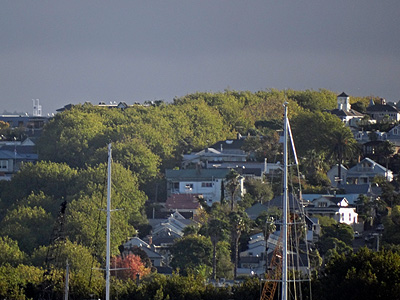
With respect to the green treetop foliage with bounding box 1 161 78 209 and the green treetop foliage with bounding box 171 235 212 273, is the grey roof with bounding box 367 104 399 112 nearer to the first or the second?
the green treetop foliage with bounding box 1 161 78 209

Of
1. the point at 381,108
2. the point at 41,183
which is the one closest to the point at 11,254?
the point at 41,183

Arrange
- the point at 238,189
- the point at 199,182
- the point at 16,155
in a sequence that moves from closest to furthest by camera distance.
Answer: the point at 238,189 < the point at 199,182 < the point at 16,155

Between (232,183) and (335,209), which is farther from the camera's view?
(232,183)

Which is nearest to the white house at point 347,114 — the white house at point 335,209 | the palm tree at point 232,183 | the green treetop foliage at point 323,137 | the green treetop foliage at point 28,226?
the green treetop foliage at point 323,137

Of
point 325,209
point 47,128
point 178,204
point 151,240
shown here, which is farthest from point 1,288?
point 47,128

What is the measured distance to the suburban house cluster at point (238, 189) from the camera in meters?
118

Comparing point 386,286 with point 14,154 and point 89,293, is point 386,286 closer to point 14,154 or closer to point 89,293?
point 89,293

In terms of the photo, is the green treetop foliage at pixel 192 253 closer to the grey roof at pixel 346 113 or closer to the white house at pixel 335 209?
the white house at pixel 335 209

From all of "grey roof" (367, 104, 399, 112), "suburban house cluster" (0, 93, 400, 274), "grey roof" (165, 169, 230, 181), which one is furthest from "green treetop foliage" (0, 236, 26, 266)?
"grey roof" (367, 104, 399, 112)

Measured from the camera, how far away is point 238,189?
139m

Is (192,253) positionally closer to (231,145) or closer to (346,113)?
(231,145)

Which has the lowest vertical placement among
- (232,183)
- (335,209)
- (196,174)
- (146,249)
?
(146,249)

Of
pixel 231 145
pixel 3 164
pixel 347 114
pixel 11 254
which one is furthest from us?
pixel 347 114

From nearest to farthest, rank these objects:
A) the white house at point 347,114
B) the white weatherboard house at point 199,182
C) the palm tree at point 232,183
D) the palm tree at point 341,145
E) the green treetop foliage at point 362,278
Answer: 1. the green treetop foliage at point 362,278
2. the palm tree at point 232,183
3. the white weatherboard house at point 199,182
4. the palm tree at point 341,145
5. the white house at point 347,114
